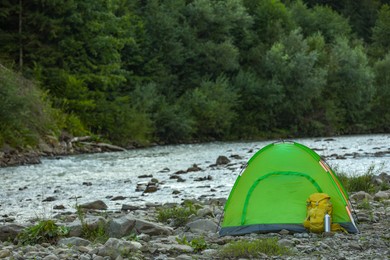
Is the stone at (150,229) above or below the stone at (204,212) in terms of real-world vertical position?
A: above

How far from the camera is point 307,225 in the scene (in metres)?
11.7

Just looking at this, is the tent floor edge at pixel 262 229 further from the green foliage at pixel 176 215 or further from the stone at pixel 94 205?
the stone at pixel 94 205

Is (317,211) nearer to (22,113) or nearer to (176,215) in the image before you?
(176,215)

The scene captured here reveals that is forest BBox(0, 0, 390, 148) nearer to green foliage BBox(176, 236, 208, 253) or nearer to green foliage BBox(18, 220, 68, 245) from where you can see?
green foliage BBox(18, 220, 68, 245)

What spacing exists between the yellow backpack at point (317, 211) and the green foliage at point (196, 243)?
1807mm

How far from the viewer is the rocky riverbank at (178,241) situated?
32.3 feet

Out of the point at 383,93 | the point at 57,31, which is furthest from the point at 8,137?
the point at 383,93

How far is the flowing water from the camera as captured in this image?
61.2 feet

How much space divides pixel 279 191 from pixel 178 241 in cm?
232

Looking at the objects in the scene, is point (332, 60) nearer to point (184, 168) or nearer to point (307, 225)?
point (184, 168)

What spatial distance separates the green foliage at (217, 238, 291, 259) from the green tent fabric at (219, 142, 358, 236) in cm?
189

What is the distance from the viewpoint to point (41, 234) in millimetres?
11469

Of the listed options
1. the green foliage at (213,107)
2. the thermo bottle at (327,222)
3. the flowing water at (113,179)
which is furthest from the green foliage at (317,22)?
the thermo bottle at (327,222)

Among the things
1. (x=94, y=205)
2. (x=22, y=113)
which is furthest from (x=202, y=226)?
(x=22, y=113)
